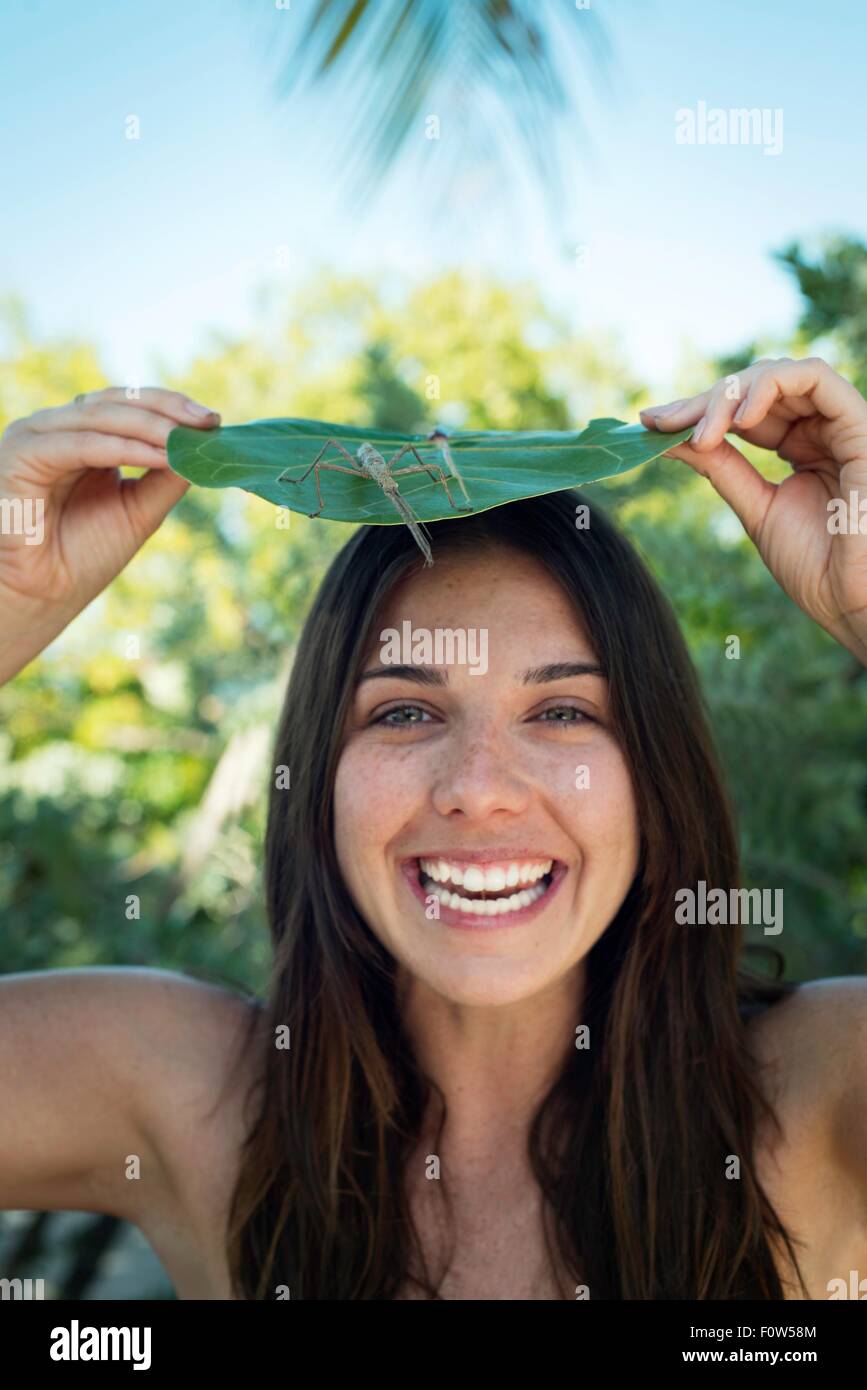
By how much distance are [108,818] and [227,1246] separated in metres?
3.23

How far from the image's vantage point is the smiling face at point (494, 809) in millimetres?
1629

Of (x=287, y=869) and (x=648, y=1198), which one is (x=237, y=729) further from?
(x=648, y=1198)

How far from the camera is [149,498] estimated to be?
1.89m

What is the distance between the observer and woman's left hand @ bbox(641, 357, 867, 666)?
156 cm

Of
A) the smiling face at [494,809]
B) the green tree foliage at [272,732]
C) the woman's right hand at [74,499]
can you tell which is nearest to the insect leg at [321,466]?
the woman's right hand at [74,499]

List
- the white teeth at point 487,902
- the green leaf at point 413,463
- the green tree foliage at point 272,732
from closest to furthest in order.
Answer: the green leaf at point 413,463 → the white teeth at point 487,902 → the green tree foliage at point 272,732

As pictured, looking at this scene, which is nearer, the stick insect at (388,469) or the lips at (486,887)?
the stick insect at (388,469)

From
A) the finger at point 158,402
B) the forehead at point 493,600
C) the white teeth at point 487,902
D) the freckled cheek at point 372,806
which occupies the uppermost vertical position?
the finger at point 158,402

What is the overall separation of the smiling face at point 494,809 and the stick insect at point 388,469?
0.65ft

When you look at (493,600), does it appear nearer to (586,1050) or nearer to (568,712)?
(568,712)

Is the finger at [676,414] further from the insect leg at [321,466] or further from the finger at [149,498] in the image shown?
the finger at [149,498]

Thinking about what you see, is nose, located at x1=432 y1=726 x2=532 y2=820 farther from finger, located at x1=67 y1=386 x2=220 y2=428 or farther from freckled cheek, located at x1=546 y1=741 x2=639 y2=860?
finger, located at x1=67 y1=386 x2=220 y2=428
